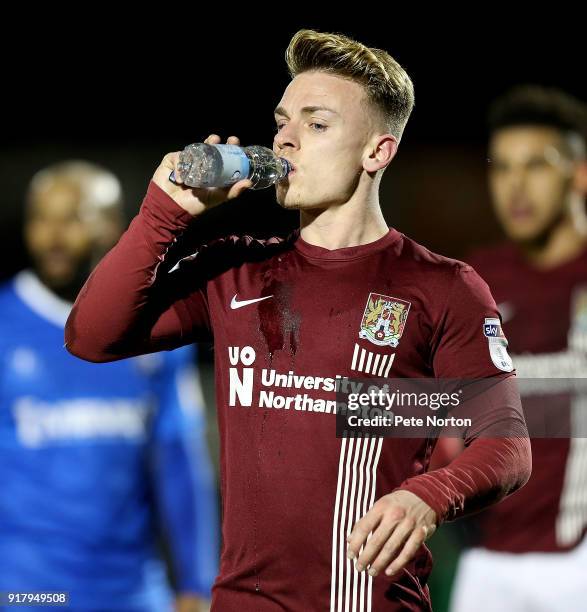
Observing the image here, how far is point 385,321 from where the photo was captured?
2.60 m

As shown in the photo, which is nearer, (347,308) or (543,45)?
(347,308)

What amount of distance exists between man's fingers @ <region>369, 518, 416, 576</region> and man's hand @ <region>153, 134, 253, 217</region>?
82 centimetres

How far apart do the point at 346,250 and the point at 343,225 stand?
0.07 m

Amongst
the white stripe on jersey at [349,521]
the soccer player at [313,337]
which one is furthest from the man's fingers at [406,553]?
the white stripe on jersey at [349,521]

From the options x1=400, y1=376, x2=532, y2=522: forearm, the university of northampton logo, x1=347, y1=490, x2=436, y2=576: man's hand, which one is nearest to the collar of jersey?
the university of northampton logo

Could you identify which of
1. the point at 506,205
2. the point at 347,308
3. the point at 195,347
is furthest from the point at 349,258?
the point at 195,347

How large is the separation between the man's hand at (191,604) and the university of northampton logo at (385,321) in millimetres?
2083

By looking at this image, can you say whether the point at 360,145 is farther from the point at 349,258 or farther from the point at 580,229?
the point at 580,229

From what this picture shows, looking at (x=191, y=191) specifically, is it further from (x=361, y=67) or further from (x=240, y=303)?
(x=361, y=67)

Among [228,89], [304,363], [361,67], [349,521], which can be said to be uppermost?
[228,89]

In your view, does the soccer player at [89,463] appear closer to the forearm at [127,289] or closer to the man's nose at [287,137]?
the forearm at [127,289]

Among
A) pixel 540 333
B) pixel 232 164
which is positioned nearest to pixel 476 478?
pixel 232 164

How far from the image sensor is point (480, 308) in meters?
2.61

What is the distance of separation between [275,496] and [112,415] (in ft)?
6.01
